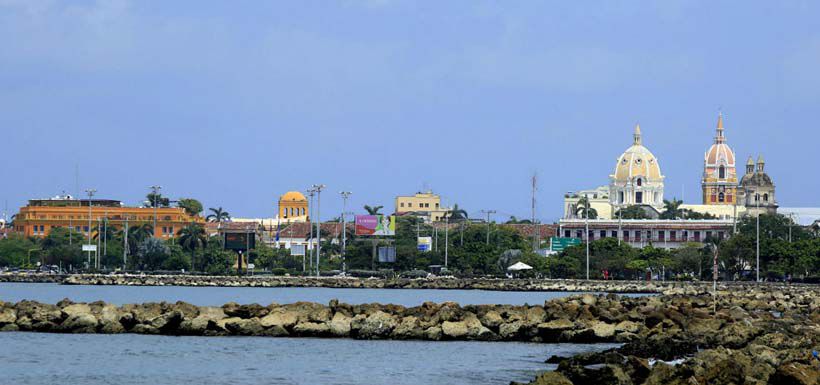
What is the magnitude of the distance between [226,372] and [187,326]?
970 cm

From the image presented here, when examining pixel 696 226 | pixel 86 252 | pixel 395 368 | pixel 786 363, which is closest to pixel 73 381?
pixel 395 368

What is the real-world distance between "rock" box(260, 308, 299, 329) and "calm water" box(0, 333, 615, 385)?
1.14 meters

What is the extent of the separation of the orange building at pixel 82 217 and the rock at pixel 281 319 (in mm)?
125373

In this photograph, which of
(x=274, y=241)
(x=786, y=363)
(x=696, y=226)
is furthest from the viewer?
(x=274, y=241)

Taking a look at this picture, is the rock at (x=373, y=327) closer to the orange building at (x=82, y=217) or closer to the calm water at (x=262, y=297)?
the calm water at (x=262, y=297)

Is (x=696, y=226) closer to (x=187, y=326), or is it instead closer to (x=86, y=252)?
(x=86, y=252)

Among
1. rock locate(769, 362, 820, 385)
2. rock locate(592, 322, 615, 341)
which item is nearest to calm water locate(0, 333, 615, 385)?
rock locate(592, 322, 615, 341)

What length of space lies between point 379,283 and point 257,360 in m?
71.7

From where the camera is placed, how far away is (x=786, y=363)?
29.6 meters

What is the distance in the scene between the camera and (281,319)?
45531mm

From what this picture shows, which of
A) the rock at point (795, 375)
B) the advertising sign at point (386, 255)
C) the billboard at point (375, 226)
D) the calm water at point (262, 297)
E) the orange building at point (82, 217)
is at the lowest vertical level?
the rock at point (795, 375)

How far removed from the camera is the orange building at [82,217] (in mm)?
172000

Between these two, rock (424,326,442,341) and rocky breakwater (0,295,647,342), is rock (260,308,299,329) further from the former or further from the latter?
rock (424,326,442,341)

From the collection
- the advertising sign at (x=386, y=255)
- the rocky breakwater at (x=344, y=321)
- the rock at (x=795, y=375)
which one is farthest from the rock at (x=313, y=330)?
the advertising sign at (x=386, y=255)
